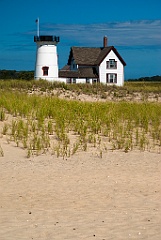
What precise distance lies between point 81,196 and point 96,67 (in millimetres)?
41149

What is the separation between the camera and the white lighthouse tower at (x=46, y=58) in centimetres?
4216

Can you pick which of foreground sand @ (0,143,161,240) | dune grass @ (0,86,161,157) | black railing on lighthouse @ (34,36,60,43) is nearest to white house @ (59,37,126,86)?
black railing on lighthouse @ (34,36,60,43)

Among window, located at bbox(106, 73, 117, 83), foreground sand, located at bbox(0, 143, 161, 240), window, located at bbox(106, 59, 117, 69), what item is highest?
window, located at bbox(106, 59, 117, 69)

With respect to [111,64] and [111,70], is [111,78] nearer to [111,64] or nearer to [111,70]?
[111,70]

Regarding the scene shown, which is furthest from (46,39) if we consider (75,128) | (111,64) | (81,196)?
(81,196)

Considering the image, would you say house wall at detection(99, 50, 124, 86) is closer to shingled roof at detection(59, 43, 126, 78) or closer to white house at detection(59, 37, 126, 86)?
white house at detection(59, 37, 126, 86)

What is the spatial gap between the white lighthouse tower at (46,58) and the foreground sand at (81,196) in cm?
3230

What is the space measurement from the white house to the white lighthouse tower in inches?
135

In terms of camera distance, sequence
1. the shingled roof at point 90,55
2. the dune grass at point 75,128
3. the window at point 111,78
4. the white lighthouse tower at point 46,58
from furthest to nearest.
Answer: the window at point 111,78
the shingled roof at point 90,55
the white lighthouse tower at point 46,58
the dune grass at point 75,128

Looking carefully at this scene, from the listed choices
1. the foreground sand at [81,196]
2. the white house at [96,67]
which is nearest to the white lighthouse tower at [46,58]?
the white house at [96,67]

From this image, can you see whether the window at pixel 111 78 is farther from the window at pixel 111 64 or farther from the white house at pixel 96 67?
the window at pixel 111 64

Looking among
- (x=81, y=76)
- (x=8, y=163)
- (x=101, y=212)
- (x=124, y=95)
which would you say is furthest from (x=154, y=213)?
(x=81, y=76)

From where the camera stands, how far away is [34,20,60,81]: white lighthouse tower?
4216 centimetres

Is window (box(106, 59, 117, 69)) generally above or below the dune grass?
above
